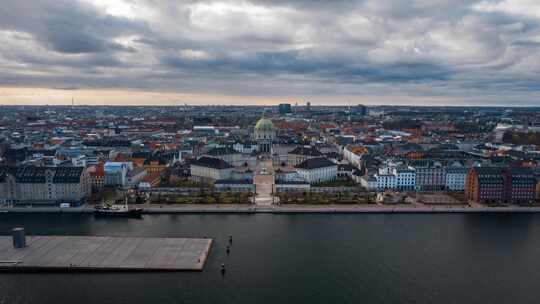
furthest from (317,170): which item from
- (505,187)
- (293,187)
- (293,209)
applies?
(505,187)

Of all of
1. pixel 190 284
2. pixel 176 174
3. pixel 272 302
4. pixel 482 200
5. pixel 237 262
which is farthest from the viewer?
pixel 176 174

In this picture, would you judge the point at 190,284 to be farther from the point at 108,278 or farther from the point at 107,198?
the point at 107,198

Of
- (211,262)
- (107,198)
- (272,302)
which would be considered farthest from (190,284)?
(107,198)

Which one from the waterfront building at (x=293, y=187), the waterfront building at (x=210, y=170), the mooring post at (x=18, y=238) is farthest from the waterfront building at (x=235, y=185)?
the mooring post at (x=18, y=238)

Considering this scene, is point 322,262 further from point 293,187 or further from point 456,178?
point 456,178

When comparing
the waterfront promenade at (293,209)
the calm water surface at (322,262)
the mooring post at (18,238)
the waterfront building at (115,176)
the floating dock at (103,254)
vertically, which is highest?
the waterfront building at (115,176)

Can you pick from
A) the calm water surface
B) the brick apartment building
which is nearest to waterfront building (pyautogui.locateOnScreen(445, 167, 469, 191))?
the brick apartment building

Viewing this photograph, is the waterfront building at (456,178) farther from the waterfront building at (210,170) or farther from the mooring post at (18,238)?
the mooring post at (18,238)
